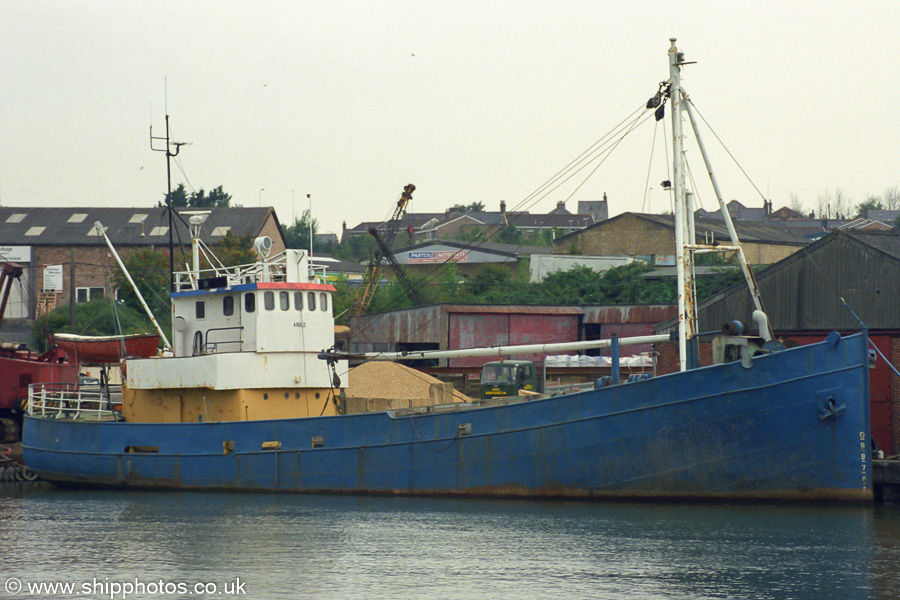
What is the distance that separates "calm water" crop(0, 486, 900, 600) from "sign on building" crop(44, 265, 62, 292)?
118ft

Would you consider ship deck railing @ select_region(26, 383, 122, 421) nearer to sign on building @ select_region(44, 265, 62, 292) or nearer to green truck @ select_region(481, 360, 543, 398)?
green truck @ select_region(481, 360, 543, 398)

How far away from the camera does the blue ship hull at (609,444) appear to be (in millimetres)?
18750

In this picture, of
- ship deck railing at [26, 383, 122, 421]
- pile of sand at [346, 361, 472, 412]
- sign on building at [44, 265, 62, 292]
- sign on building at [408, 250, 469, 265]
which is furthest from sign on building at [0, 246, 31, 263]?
pile of sand at [346, 361, 472, 412]

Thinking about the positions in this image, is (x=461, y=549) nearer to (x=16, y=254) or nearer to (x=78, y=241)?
(x=78, y=241)

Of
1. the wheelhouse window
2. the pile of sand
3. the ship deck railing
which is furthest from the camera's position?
the pile of sand

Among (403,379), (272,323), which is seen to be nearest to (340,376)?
(272,323)

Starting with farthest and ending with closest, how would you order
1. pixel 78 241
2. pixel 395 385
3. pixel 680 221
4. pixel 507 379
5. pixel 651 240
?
pixel 651 240 < pixel 78 241 < pixel 395 385 < pixel 507 379 < pixel 680 221

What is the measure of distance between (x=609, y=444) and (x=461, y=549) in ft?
15.0

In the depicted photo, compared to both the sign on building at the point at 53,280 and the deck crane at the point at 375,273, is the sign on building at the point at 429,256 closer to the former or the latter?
the deck crane at the point at 375,273

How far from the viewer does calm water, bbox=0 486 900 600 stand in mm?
14180

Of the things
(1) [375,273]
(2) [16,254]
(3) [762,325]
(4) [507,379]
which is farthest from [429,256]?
(3) [762,325]

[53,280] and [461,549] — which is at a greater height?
[53,280]

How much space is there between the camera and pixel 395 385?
31.9 m

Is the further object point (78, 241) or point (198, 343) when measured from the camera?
point (78, 241)
